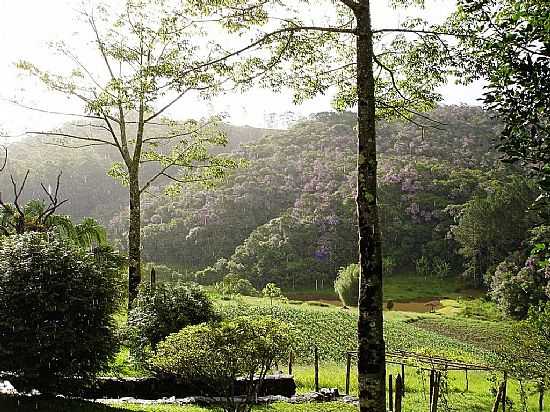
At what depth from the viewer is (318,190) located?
5806 cm

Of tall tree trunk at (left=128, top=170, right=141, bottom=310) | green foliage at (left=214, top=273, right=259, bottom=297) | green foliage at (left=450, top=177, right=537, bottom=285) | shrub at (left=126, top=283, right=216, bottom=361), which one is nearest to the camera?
shrub at (left=126, top=283, right=216, bottom=361)

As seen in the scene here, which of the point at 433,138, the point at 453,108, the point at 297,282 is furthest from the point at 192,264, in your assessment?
the point at 453,108

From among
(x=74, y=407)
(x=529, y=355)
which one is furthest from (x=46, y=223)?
(x=529, y=355)

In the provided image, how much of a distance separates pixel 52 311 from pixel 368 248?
4.94 m

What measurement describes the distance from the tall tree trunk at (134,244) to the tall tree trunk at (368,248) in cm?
880

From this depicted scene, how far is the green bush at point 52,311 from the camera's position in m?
8.69

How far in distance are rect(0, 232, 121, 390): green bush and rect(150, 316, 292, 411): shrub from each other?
1.58 m

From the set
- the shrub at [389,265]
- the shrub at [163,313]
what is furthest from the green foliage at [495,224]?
the shrub at [163,313]

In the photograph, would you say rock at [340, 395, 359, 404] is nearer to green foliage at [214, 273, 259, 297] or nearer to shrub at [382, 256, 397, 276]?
green foliage at [214, 273, 259, 297]

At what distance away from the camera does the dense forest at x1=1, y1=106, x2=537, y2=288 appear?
4738 cm

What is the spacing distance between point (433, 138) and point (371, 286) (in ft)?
196

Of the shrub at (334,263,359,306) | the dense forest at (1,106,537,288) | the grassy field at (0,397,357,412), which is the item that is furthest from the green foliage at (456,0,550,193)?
the dense forest at (1,106,537,288)

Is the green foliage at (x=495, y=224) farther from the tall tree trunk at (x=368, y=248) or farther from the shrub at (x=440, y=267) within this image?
the tall tree trunk at (x=368, y=248)

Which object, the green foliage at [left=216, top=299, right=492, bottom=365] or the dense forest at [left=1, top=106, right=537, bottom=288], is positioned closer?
the green foliage at [left=216, top=299, right=492, bottom=365]
